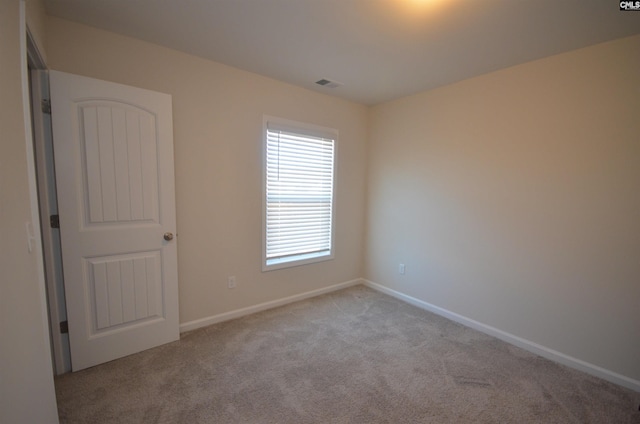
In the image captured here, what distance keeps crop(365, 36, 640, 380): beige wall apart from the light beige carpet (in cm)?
41

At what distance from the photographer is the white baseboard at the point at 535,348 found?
2.03 metres

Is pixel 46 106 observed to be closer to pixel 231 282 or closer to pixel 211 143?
pixel 211 143

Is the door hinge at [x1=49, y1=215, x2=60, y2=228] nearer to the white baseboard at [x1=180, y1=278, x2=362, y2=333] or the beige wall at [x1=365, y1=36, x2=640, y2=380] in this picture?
the white baseboard at [x1=180, y1=278, x2=362, y2=333]

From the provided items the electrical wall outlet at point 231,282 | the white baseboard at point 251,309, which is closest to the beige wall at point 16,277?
the white baseboard at point 251,309

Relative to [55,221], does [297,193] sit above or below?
above

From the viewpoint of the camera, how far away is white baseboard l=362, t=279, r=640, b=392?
203 centimetres

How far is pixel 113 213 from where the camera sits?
6.92 ft

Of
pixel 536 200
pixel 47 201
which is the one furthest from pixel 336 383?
pixel 47 201

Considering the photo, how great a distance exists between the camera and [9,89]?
1.12m

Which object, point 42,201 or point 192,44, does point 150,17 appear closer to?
point 192,44

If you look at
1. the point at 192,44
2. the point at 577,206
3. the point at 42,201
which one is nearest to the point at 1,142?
the point at 42,201

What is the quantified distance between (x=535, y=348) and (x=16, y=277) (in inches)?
138

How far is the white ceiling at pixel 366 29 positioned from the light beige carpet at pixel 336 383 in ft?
8.30

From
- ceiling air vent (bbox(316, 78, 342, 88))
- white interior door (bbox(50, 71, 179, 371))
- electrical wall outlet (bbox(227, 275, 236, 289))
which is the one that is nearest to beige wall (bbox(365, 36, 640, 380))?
ceiling air vent (bbox(316, 78, 342, 88))
